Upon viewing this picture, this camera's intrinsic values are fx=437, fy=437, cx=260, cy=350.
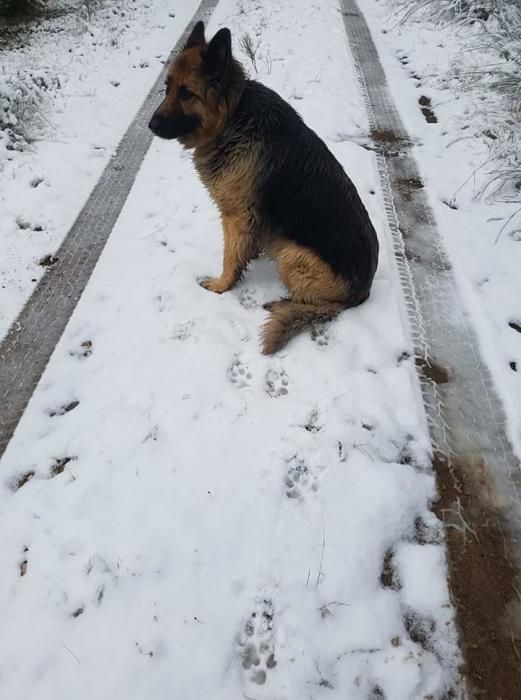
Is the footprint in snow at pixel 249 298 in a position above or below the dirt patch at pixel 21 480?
above

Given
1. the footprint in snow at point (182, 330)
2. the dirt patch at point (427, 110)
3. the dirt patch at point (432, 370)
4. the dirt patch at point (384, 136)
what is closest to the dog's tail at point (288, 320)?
the footprint in snow at point (182, 330)

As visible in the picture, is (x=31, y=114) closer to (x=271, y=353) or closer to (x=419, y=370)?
(x=271, y=353)

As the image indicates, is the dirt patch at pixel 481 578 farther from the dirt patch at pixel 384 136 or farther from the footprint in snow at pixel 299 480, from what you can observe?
the dirt patch at pixel 384 136

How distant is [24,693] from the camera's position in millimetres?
1907

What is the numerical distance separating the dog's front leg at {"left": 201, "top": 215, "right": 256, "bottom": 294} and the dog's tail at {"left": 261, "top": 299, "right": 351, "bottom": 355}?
45 centimetres

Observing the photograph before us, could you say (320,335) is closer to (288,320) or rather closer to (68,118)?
(288,320)

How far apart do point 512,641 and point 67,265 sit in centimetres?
422

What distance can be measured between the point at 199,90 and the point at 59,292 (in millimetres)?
2102

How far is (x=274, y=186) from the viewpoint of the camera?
3.00 m

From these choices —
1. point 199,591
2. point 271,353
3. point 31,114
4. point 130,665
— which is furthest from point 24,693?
point 31,114

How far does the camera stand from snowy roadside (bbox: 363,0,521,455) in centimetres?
338

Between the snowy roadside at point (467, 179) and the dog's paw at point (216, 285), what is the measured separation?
6.63ft

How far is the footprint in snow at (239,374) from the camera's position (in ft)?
9.98

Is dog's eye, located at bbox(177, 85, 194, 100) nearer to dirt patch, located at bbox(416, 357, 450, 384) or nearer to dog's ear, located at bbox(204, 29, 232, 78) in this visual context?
dog's ear, located at bbox(204, 29, 232, 78)
